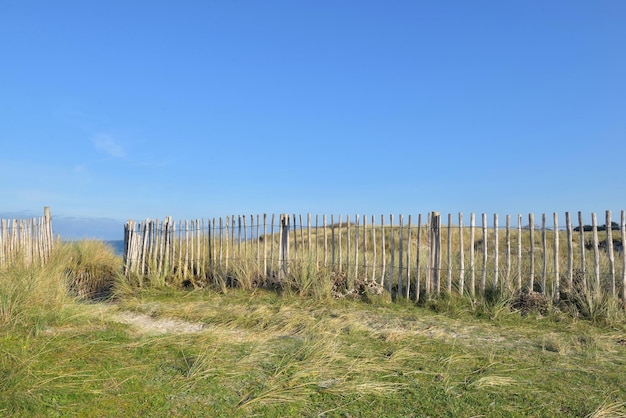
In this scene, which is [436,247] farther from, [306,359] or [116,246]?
[116,246]

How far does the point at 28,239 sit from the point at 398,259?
8848 mm

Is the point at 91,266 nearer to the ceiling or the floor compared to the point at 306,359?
nearer to the ceiling

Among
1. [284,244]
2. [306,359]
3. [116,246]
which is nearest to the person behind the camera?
[306,359]

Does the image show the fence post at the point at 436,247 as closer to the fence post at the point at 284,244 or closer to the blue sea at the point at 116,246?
the fence post at the point at 284,244

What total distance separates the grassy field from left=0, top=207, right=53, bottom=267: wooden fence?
4458mm

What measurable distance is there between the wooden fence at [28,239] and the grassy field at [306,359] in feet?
14.6

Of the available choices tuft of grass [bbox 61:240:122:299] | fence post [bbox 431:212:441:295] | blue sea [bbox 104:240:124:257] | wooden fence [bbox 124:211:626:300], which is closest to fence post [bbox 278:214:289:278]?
wooden fence [bbox 124:211:626:300]

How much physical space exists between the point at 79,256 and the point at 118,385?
883cm

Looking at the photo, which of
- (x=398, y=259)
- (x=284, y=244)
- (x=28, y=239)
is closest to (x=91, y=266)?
(x=28, y=239)

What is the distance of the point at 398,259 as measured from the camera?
395 inches

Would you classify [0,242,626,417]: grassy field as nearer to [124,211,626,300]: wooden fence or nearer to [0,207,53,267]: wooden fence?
[124,211,626,300]: wooden fence

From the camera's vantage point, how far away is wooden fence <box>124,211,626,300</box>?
745 cm

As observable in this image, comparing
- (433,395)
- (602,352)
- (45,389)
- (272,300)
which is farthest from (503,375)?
(272,300)

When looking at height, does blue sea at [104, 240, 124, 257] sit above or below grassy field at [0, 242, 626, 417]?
above
